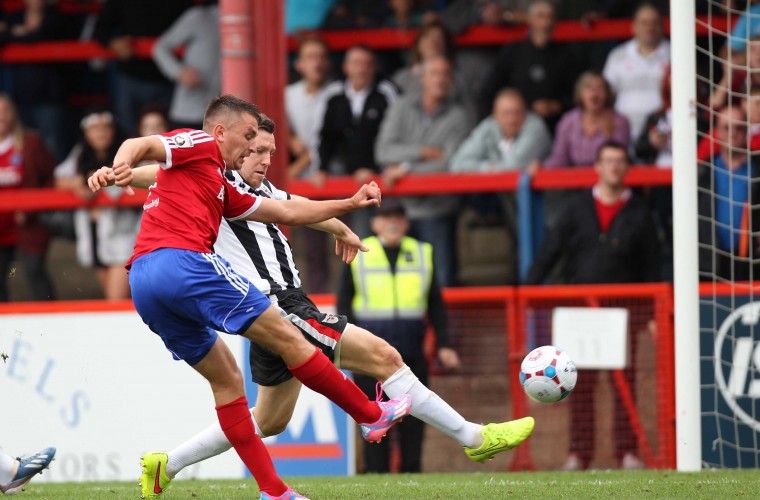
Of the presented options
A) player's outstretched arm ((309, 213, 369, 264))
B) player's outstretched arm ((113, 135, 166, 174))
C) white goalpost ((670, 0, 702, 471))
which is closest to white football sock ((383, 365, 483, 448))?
player's outstretched arm ((309, 213, 369, 264))

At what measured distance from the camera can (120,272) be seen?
37.8 feet

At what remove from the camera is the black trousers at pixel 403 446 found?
977 cm

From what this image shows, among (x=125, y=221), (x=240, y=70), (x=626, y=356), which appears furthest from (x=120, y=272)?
(x=626, y=356)

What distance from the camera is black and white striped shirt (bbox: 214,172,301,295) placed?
278 inches

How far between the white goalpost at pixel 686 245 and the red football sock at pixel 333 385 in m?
3.14

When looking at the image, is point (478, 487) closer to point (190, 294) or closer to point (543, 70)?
point (190, 294)

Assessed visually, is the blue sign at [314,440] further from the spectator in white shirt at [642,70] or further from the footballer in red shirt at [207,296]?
the spectator in white shirt at [642,70]

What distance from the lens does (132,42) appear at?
43.9ft

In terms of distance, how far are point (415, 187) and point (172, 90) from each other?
3409 mm

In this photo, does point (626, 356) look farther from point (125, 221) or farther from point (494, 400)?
point (125, 221)

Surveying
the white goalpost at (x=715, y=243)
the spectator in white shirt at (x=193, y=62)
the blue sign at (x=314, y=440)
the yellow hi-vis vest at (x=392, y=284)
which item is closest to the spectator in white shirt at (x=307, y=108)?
the spectator in white shirt at (x=193, y=62)

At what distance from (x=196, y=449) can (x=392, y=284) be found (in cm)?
314

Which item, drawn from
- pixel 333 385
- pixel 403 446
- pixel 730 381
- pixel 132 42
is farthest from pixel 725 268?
pixel 132 42

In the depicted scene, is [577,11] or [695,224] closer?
[695,224]
